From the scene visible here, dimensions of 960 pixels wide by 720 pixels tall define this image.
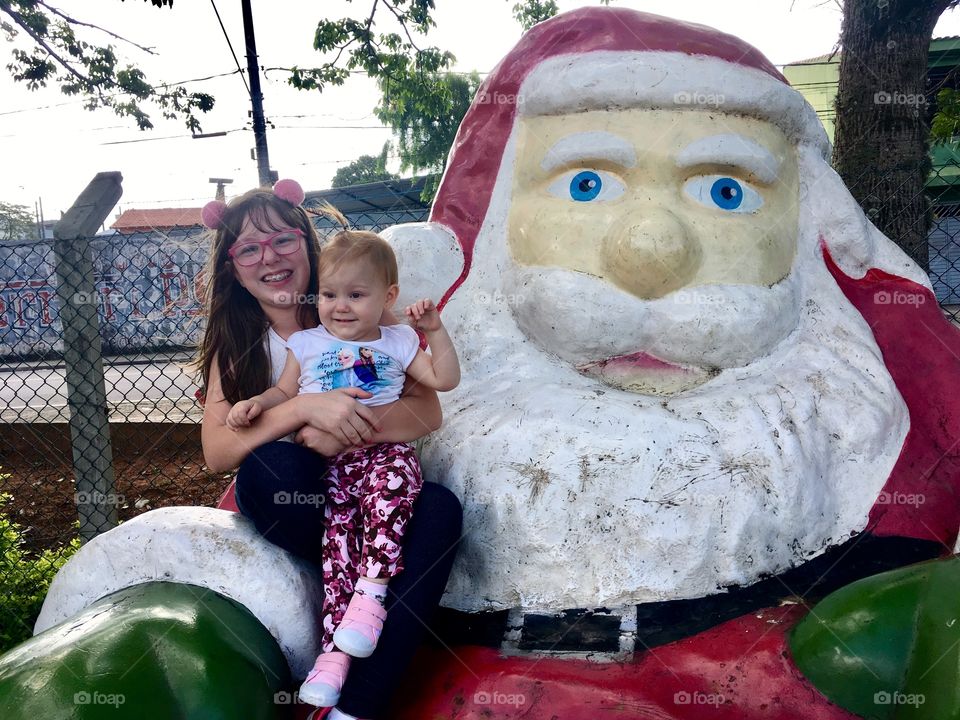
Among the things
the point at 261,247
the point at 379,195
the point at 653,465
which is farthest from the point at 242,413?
the point at 379,195

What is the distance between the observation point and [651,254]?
181 centimetres

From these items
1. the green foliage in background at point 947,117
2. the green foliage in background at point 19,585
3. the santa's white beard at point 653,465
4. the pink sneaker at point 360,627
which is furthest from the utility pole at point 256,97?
the pink sneaker at point 360,627

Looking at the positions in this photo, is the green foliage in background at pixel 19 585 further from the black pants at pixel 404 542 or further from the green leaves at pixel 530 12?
the green leaves at pixel 530 12

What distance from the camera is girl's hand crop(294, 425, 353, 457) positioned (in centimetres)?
176

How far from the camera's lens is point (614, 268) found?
188 cm

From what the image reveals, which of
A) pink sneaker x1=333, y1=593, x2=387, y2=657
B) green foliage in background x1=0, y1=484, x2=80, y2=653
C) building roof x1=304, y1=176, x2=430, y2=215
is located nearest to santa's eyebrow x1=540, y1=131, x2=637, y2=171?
pink sneaker x1=333, y1=593, x2=387, y2=657

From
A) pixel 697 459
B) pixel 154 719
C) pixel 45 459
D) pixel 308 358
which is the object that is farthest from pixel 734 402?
pixel 45 459

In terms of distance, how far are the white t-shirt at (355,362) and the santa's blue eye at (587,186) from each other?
538 mm

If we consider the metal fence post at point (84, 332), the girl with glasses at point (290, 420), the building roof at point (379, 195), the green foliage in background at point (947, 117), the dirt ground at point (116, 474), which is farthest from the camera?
the building roof at point (379, 195)

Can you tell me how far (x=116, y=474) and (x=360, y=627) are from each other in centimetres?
511

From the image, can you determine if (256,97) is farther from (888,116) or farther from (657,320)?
(657,320)

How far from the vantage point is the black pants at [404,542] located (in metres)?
1.62

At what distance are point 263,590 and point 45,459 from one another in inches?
230

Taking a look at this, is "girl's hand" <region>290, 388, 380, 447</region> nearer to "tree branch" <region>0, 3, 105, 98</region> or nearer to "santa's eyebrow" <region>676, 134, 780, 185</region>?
"santa's eyebrow" <region>676, 134, 780, 185</region>
